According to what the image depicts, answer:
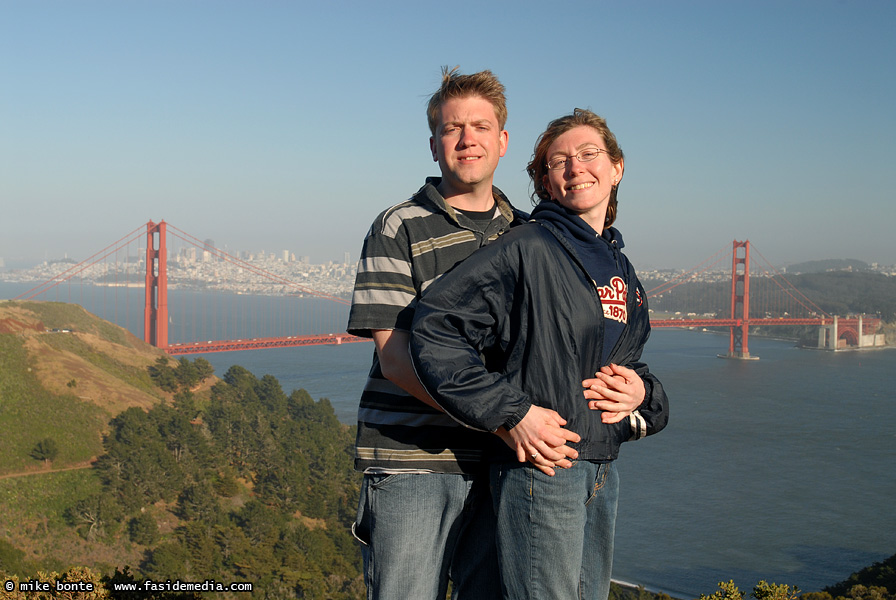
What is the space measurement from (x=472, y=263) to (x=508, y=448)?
280mm

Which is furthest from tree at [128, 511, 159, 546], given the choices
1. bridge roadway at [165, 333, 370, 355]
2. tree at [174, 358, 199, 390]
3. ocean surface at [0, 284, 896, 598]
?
ocean surface at [0, 284, 896, 598]

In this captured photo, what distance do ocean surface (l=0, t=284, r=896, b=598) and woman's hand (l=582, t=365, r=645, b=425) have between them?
11304 mm

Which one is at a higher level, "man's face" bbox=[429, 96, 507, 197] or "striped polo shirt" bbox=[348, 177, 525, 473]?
"man's face" bbox=[429, 96, 507, 197]

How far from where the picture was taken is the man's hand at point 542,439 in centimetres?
99

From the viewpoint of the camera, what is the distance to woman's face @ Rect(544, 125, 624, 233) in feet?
3.81

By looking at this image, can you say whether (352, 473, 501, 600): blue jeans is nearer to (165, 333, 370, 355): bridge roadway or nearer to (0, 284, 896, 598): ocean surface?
(0, 284, 896, 598): ocean surface

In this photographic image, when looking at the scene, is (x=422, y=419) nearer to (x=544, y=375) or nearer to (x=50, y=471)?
(x=544, y=375)

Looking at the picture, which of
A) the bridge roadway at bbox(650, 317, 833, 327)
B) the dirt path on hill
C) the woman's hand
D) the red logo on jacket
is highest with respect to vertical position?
the red logo on jacket

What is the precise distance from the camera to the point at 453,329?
1021 millimetres

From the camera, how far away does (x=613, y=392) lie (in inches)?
42.7

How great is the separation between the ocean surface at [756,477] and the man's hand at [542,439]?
11.4 metres

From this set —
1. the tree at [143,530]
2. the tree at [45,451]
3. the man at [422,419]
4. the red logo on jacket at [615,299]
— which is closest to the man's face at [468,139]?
the man at [422,419]

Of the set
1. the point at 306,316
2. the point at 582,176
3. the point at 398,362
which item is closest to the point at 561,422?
the point at 398,362

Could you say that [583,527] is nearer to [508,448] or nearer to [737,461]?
[508,448]
